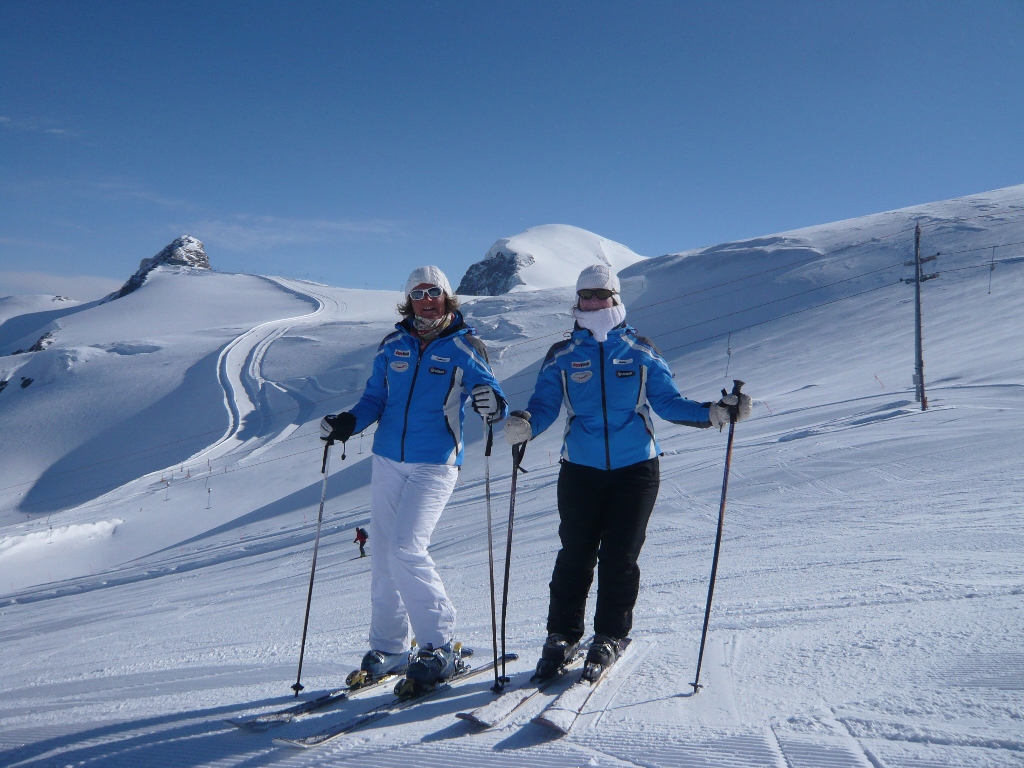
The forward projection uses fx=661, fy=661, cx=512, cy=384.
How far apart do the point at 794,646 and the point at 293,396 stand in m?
32.3

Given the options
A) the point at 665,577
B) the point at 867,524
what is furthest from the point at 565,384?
the point at 867,524

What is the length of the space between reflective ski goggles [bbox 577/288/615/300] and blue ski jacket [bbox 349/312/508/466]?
1.95 ft

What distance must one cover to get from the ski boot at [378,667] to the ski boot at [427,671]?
10 cm

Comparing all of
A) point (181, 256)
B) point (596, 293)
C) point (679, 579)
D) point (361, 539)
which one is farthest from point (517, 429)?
point (181, 256)

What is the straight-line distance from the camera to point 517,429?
2.96 metres

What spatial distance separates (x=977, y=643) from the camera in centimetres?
279

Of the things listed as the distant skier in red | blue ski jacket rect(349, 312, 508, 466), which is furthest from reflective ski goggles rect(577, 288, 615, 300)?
the distant skier in red

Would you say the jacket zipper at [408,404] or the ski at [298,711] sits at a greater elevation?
the jacket zipper at [408,404]

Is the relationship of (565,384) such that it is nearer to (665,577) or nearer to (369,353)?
(665,577)

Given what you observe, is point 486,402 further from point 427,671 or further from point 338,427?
point 427,671

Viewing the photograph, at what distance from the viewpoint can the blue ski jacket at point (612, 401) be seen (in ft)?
10.1

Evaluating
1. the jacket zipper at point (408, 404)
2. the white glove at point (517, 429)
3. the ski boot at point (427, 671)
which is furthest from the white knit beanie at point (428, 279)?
the ski boot at point (427, 671)

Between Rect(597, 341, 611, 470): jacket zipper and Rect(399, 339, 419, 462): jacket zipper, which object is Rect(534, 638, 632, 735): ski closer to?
Rect(597, 341, 611, 470): jacket zipper

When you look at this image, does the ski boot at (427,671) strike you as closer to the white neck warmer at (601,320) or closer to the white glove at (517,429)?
the white glove at (517,429)
